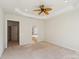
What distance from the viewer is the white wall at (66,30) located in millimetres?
4350

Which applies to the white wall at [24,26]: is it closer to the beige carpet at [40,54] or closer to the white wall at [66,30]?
the beige carpet at [40,54]

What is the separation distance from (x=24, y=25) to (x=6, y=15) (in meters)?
1.53

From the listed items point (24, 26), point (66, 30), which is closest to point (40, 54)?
point (66, 30)

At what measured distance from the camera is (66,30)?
4.93 metres

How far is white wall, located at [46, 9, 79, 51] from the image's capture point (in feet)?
14.3

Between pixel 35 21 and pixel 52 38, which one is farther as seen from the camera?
pixel 35 21

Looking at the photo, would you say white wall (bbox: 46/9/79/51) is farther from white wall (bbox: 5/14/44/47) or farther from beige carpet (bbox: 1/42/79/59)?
white wall (bbox: 5/14/44/47)

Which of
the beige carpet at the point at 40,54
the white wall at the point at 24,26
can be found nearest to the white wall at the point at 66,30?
the beige carpet at the point at 40,54

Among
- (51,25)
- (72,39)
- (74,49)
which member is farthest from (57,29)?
(74,49)

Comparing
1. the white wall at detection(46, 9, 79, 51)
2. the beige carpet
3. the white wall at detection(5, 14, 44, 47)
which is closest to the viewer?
the beige carpet

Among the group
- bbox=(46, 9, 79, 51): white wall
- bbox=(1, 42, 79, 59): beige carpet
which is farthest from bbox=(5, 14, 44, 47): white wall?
bbox=(46, 9, 79, 51): white wall

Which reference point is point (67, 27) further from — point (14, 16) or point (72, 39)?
point (14, 16)

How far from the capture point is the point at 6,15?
5.04 metres

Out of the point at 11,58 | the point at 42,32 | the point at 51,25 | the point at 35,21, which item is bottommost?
the point at 11,58
